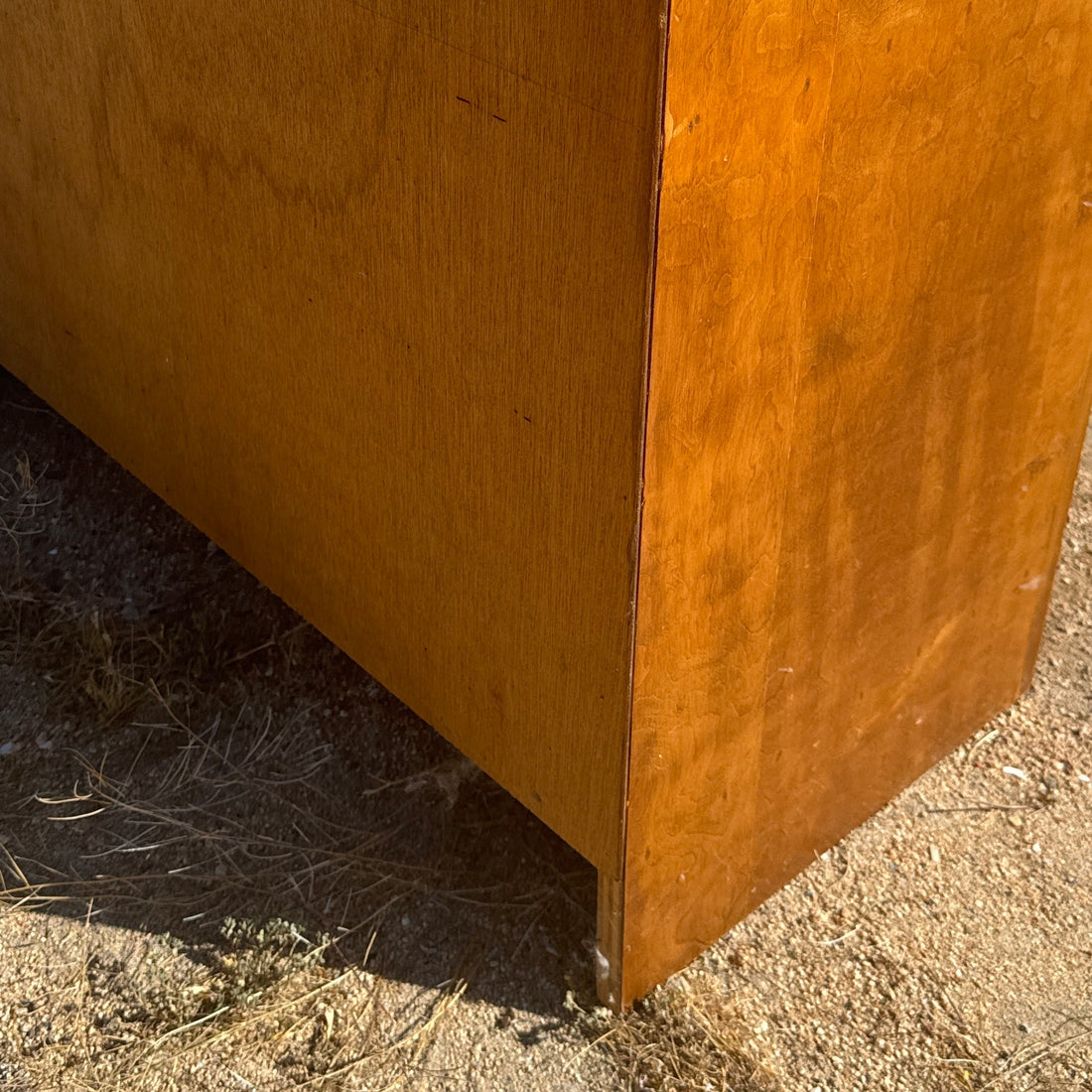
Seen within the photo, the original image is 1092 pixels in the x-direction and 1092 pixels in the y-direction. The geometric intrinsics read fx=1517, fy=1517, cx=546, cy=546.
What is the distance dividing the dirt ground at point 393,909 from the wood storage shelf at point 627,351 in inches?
4.3

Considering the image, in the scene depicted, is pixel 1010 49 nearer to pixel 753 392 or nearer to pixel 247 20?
pixel 753 392

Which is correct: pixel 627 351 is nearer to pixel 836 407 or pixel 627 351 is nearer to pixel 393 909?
pixel 836 407

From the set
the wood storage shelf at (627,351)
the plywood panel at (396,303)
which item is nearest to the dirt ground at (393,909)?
the wood storage shelf at (627,351)

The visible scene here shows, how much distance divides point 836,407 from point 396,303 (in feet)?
1.69

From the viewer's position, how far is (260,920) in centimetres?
219

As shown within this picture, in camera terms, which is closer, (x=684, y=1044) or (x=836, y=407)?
(x=836, y=407)

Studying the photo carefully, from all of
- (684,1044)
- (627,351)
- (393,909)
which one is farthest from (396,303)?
(684,1044)

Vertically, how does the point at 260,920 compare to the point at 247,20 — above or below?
below

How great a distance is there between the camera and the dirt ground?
2.02 metres

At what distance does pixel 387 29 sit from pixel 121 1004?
4.40ft

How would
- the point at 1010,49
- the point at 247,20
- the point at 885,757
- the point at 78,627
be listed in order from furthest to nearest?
the point at 78,627, the point at 885,757, the point at 247,20, the point at 1010,49

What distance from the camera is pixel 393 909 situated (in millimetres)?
2205

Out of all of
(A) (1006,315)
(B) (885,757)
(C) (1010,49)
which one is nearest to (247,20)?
(C) (1010,49)

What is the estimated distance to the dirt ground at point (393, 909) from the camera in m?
2.02
